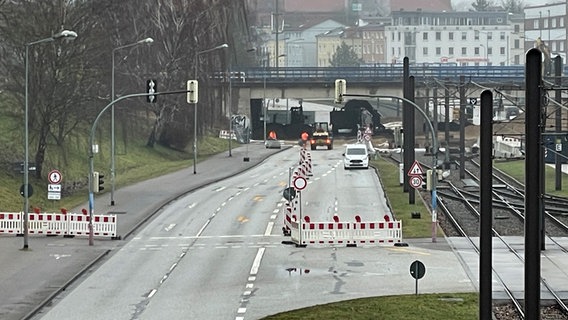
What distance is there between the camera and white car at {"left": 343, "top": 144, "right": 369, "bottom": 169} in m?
85.2

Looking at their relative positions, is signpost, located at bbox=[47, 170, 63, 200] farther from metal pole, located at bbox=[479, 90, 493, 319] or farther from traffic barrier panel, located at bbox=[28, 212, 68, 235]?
metal pole, located at bbox=[479, 90, 493, 319]

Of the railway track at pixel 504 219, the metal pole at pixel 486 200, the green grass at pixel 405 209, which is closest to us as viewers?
the metal pole at pixel 486 200

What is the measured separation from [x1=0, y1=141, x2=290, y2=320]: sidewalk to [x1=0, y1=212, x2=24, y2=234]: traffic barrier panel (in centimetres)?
70

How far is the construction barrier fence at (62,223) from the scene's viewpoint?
158 feet

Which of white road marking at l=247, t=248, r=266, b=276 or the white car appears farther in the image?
the white car

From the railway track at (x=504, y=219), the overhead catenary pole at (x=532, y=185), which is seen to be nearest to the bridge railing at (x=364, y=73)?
the railway track at (x=504, y=219)

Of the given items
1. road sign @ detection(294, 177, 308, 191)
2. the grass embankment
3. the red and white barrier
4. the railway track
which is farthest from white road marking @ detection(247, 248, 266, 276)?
the railway track

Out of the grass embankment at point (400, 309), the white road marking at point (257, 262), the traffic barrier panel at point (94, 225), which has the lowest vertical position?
the grass embankment at point (400, 309)

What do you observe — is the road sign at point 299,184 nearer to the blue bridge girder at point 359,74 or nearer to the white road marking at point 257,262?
the white road marking at point 257,262

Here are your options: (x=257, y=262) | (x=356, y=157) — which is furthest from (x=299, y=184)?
(x=356, y=157)

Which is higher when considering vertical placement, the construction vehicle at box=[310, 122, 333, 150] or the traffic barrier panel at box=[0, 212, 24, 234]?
the construction vehicle at box=[310, 122, 333, 150]

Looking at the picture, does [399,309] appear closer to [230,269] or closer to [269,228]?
[230,269]

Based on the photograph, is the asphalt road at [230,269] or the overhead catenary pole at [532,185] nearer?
the overhead catenary pole at [532,185]

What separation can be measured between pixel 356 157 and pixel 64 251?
142 ft
